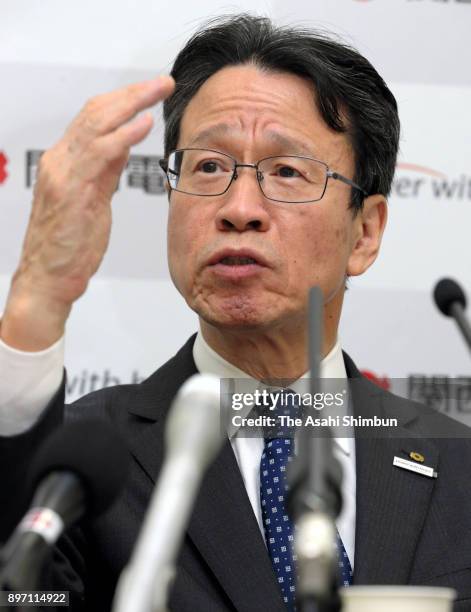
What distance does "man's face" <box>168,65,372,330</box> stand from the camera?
201 centimetres

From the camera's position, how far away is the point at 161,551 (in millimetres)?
905

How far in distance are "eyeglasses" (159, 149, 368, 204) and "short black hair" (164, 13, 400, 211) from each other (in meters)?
0.12

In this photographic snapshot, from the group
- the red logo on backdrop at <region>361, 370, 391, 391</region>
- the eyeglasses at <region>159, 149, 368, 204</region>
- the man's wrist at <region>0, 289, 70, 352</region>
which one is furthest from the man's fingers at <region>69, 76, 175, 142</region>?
the red logo on backdrop at <region>361, 370, 391, 391</region>

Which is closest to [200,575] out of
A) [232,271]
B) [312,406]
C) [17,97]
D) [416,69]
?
[232,271]

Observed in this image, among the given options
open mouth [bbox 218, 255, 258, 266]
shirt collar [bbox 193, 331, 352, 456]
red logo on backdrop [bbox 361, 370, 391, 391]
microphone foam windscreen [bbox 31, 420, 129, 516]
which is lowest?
red logo on backdrop [bbox 361, 370, 391, 391]

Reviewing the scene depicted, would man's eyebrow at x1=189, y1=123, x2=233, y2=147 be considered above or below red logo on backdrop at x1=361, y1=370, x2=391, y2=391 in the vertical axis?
above

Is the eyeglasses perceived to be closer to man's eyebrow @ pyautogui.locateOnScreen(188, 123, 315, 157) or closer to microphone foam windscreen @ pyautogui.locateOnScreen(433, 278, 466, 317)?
man's eyebrow @ pyautogui.locateOnScreen(188, 123, 315, 157)

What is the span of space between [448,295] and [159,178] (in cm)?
117

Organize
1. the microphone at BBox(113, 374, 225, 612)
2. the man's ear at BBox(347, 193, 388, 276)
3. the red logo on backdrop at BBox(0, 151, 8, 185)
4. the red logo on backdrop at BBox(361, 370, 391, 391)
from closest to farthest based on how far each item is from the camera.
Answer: the microphone at BBox(113, 374, 225, 612) → the man's ear at BBox(347, 193, 388, 276) → the red logo on backdrop at BBox(0, 151, 8, 185) → the red logo on backdrop at BBox(361, 370, 391, 391)

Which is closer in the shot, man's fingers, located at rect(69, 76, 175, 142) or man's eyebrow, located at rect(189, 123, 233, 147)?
man's fingers, located at rect(69, 76, 175, 142)

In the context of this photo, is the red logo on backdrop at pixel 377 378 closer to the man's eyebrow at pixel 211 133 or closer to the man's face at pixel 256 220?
the man's face at pixel 256 220

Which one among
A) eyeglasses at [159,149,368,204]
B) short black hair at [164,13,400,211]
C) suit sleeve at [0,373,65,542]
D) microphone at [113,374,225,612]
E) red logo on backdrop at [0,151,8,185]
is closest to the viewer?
microphone at [113,374,225,612]

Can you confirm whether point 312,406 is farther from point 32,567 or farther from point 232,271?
point 232,271

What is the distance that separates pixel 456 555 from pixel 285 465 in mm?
347
